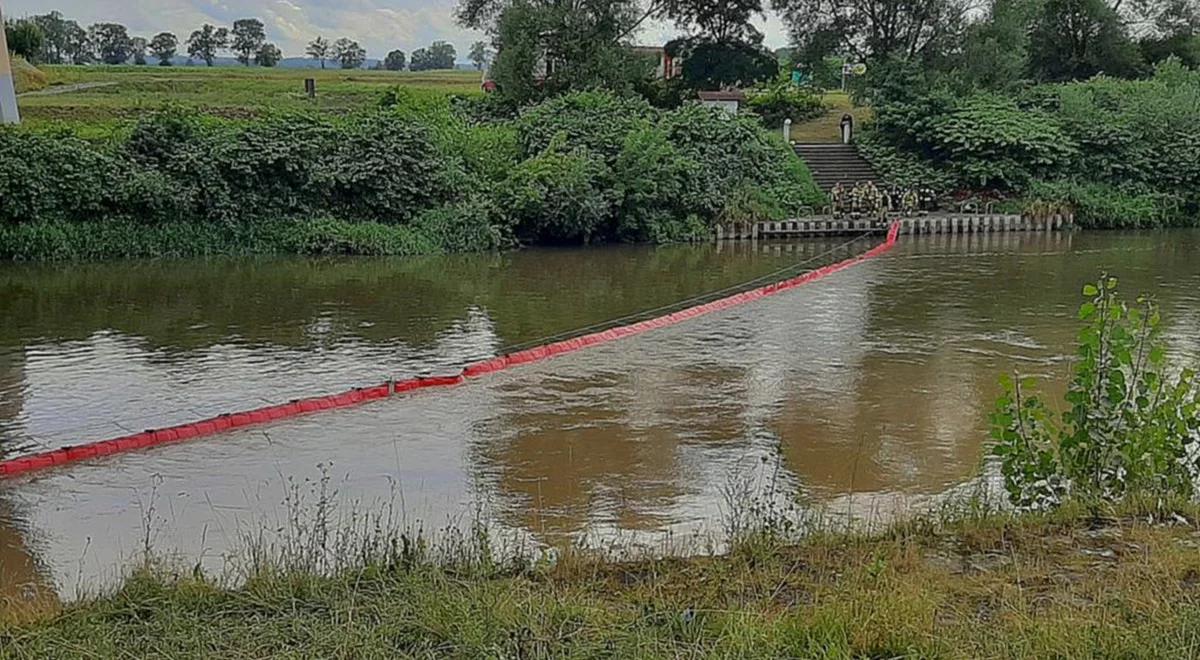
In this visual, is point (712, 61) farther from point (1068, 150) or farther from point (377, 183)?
point (377, 183)

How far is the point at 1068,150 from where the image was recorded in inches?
1122

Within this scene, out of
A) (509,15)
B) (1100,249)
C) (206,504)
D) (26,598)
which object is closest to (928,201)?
(1100,249)

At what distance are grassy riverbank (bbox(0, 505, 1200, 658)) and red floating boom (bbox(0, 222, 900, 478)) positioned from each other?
4017mm

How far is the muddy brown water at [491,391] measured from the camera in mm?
7469

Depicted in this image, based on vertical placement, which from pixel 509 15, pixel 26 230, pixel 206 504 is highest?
pixel 509 15

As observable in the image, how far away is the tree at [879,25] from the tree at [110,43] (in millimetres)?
45001

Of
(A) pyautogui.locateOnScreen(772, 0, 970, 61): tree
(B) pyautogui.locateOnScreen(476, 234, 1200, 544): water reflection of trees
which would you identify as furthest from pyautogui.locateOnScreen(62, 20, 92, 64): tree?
(B) pyautogui.locateOnScreen(476, 234, 1200, 544): water reflection of trees

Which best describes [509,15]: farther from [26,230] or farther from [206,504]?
[206,504]

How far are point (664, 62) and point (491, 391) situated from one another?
33.3 m

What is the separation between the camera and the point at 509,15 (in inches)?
1211

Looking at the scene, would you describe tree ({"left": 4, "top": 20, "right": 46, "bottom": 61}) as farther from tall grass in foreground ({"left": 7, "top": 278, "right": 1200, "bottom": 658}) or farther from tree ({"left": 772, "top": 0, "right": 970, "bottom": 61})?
tall grass in foreground ({"left": 7, "top": 278, "right": 1200, "bottom": 658})

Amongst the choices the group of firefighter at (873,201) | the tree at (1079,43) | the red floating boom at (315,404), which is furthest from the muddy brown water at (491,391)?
the tree at (1079,43)

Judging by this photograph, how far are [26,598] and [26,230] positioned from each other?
51.1ft

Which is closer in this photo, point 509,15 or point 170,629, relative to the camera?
point 170,629
